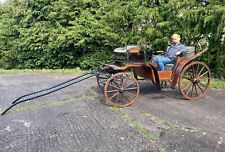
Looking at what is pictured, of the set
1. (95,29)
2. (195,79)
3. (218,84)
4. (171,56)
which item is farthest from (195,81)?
(95,29)

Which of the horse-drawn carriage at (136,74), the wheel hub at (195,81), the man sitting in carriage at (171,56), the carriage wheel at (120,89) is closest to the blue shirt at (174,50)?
the man sitting in carriage at (171,56)

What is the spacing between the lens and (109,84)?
5.23 metres

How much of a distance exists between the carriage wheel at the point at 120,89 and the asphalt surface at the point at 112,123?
17 centimetres

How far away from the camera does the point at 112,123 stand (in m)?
4.62

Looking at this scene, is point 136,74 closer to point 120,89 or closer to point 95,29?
point 120,89

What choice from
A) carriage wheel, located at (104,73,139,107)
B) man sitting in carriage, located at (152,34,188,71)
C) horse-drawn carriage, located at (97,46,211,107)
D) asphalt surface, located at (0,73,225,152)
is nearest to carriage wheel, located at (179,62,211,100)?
horse-drawn carriage, located at (97,46,211,107)

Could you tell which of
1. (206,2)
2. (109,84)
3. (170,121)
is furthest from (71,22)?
(170,121)

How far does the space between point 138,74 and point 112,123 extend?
5.24 ft

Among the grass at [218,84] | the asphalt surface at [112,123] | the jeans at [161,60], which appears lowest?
the grass at [218,84]

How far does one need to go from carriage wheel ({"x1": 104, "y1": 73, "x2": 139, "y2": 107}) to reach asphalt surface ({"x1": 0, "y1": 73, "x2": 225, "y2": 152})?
166 mm

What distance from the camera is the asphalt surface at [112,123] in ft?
12.7

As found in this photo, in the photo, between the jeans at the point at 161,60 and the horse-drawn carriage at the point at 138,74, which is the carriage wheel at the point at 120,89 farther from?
the jeans at the point at 161,60

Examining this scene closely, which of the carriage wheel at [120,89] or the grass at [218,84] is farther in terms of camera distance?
the grass at [218,84]

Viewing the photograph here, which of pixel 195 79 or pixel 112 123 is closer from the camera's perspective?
pixel 112 123
